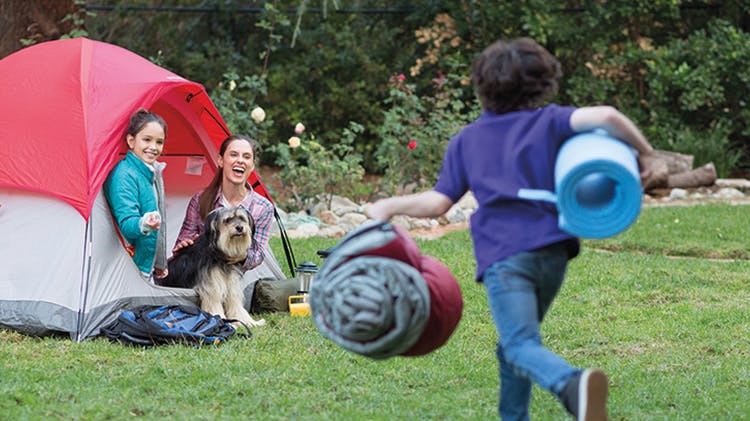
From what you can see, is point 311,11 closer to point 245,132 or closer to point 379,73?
point 379,73

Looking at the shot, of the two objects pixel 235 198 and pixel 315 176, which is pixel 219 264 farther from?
pixel 315 176

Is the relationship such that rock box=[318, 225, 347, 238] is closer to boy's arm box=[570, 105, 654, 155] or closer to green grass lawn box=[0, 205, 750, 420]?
green grass lawn box=[0, 205, 750, 420]

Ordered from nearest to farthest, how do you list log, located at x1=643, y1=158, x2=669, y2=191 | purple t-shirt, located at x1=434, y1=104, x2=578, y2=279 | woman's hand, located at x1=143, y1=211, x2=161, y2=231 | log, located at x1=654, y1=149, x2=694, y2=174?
purple t-shirt, located at x1=434, y1=104, x2=578, y2=279, woman's hand, located at x1=143, y1=211, x2=161, y2=231, log, located at x1=643, y1=158, x2=669, y2=191, log, located at x1=654, y1=149, x2=694, y2=174

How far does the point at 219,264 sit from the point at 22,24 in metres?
5.24

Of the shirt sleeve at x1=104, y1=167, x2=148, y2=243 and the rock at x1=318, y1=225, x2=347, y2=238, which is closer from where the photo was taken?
the shirt sleeve at x1=104, y1=167, x2=148, y2=243

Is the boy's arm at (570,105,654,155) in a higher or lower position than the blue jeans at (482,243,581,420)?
higher

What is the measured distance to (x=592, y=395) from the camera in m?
3.16

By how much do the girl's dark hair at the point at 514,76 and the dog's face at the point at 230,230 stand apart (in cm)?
275

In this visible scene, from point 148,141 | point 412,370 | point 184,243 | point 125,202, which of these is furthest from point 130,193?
point 412,370

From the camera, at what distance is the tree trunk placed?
10.3 meters

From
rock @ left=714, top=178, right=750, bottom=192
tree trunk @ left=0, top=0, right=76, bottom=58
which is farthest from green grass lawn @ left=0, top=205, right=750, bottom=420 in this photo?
rock @ left=714, top=178, right=750, bottom=192

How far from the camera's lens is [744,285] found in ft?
24.8

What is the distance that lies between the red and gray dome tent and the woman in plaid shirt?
44 cm

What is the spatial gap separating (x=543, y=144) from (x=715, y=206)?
8.82 meters
